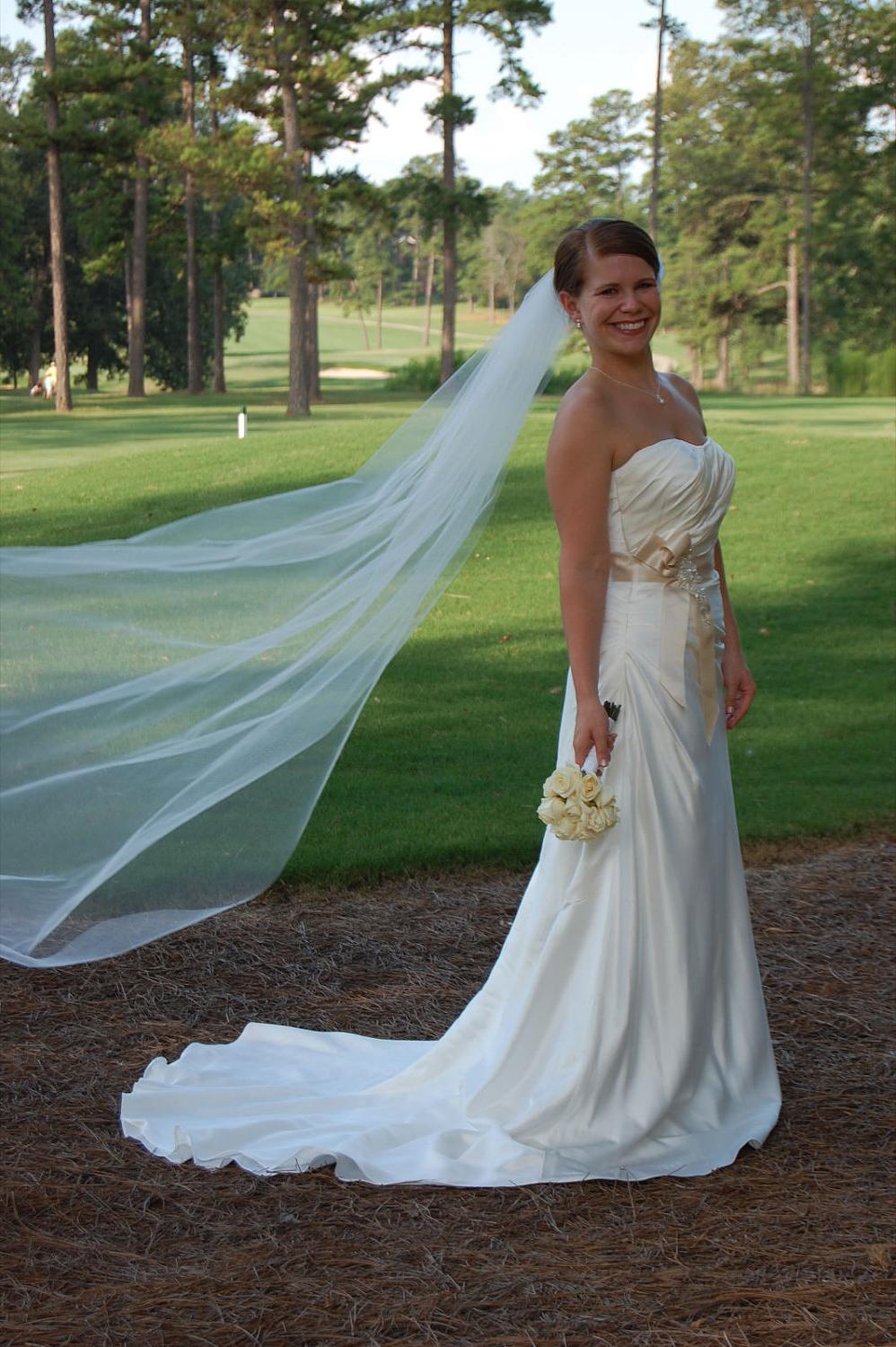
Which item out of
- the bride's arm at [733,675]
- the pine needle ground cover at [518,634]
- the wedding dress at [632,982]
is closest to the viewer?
the wedding dress at [632,982]

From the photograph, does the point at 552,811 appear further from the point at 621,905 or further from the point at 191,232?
the point at 191,232

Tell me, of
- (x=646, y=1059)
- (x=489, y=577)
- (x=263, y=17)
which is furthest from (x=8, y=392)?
(x=646, y=1059)

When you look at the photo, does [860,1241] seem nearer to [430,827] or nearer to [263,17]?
[430,827]

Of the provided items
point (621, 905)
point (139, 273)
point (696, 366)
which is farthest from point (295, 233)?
point (696, 366)

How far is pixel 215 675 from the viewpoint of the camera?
4.85m

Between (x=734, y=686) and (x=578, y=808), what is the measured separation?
81 centimetres

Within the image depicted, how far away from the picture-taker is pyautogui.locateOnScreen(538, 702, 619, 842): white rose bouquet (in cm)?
368

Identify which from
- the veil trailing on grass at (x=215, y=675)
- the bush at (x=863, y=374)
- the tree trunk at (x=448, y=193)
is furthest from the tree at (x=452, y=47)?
the veil trailing on grass at (x=215, y=675)

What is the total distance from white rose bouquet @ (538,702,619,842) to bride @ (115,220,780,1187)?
0.13 metres

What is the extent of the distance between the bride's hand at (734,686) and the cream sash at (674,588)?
0.27 metres

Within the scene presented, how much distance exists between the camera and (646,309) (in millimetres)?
3779

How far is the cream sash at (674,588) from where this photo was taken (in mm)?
3850

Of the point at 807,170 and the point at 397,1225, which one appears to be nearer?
the point at 397,1225

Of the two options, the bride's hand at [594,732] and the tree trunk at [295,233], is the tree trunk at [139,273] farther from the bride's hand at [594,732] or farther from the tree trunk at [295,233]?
the bride's hand at [594,732]
